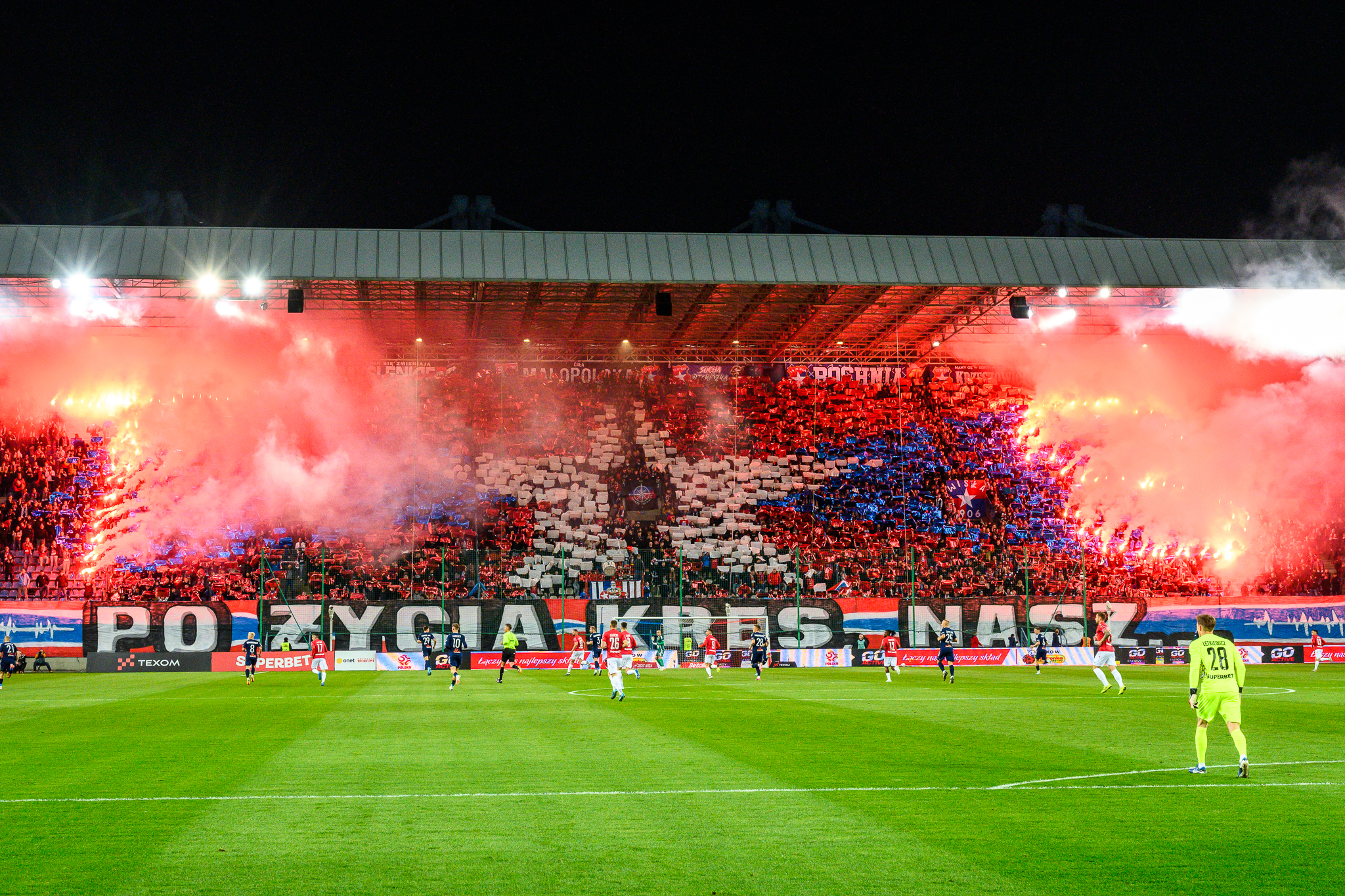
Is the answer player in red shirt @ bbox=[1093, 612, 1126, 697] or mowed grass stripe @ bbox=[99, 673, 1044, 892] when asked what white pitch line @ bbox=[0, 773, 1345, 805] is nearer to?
mowed grass stripe @ bbox=[99, 673, 1044, 892]

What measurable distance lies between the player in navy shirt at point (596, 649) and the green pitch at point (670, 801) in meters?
13.1

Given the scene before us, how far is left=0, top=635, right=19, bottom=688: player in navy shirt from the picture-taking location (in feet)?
120

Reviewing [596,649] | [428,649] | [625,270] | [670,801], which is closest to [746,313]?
[625,270]

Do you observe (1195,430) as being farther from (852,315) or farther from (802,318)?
(802,318)

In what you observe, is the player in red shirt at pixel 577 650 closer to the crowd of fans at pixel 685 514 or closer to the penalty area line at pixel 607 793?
the crowd of fans at pixel 685 514

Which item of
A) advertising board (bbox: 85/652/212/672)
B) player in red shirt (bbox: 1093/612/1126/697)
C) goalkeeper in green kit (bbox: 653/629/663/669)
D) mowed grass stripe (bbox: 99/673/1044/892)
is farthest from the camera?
goalkeeper in green kit (bbox: 653/629/663/669)

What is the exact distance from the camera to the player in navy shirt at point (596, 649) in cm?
3612

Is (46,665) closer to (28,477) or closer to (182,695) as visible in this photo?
(28,477)

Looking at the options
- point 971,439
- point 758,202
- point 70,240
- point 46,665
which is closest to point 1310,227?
point 971,439

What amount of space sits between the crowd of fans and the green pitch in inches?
840

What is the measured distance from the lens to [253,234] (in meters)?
40.4

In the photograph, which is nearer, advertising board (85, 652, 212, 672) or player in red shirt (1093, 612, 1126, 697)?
player in red shirt (1093, 612, 1126, 697)

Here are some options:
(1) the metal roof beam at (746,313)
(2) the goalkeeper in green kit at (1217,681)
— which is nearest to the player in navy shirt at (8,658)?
(1) the metal roof beam at (746,313)

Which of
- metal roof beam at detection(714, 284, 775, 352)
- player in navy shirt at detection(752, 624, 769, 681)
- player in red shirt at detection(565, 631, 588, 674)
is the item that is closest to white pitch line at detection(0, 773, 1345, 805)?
player in navy shirt at detection(752, 624, 769, 681)
